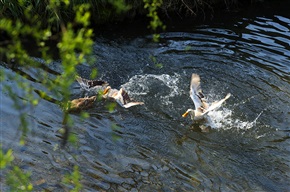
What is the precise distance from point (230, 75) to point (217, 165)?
2673 millimetres

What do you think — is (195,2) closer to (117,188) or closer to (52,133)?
(52,133)

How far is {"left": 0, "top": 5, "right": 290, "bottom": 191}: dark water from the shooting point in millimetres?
5465

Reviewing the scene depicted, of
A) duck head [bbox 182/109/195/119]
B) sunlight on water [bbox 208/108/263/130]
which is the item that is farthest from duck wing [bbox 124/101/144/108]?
sunlight on water [bbox 208/108/263/130]

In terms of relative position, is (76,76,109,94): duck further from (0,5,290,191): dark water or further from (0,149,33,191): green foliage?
(0,149,33,191): green foliage

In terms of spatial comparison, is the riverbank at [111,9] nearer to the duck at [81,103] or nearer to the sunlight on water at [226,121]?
the duck at [81,103]

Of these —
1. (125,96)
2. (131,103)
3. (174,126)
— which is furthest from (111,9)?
(174,126)

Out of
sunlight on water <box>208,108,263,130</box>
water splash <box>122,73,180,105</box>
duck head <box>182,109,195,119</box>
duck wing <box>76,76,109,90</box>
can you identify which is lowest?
sunlight on water <box>208,108,263,130</box>

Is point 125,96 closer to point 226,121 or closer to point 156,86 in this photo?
point 156,86

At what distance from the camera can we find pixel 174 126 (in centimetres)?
664

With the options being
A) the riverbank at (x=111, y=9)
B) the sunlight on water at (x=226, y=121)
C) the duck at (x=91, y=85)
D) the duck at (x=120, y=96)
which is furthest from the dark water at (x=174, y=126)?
the riverbank at (x=111, y=9)

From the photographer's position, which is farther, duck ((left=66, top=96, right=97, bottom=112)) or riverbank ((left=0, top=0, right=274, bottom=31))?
riverbank ((left=0, top=0, right=274, bottom=31))

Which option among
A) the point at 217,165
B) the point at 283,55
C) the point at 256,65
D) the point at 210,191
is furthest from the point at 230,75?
the point at 210,191

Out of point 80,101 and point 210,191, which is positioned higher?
point 80,101

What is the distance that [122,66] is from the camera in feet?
26.5
